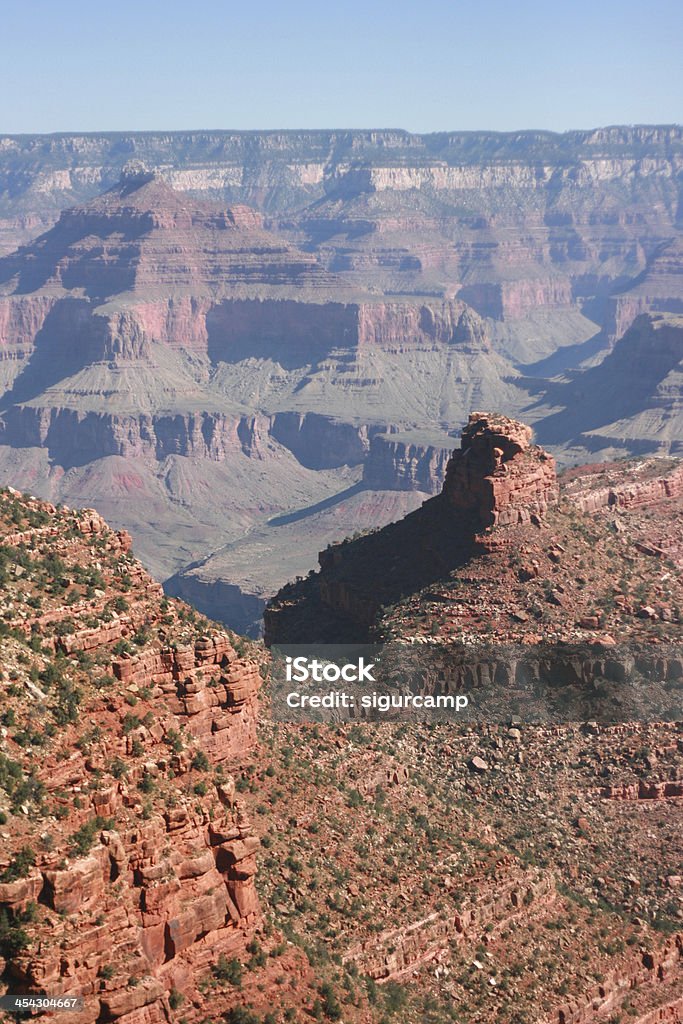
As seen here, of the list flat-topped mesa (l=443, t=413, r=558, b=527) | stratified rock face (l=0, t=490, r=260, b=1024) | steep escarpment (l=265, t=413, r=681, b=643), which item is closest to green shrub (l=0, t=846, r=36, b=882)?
stratified rock face (l=0, t=490, r=260, b=1024)

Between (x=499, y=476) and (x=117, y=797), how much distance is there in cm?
3077

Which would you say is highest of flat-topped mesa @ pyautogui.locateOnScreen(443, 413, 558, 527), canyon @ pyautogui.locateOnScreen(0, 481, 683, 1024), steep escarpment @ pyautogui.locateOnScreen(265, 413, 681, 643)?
flat-topped mesa @ pyautogui.locateOnScreen(443, 413, 558, 527)

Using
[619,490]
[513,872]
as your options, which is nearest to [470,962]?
[513,872]

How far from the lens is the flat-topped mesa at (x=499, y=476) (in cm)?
6003

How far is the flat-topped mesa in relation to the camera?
60.0 m

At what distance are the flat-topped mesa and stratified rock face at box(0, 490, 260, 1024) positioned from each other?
22.3 metres

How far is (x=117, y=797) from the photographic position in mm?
31109

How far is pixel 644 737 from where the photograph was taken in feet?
170

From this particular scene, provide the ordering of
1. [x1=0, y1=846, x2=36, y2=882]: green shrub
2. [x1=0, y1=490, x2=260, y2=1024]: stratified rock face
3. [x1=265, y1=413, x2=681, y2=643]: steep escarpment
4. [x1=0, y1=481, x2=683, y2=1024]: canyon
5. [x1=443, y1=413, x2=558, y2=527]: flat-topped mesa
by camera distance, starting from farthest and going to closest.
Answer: [x1=443, y1=413, x2=558, y2=527]: flat-topped mesa
[x1=265, y1=413, x2=681, y2=643]: steep escarpment
[x1=0, y1=481, x2=683, y2=1024]: canyon
[x1=0, y1=490, x2=260, y2=1024]: stratified rock face
[x1=0, y1=846, x2=36, y2=882]: green shrub

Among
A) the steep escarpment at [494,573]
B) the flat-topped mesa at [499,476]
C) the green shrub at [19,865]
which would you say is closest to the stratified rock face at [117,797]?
the green shrub at [19,865]

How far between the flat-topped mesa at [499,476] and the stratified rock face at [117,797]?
22342 millimetres

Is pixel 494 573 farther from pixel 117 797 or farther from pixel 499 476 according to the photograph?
pixel 117 797

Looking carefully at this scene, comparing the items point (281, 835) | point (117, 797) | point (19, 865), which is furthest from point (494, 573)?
point (19, 865)

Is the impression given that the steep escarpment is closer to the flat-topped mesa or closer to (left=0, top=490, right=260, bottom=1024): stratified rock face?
the flat-topped mesa
